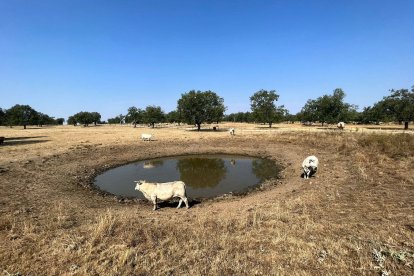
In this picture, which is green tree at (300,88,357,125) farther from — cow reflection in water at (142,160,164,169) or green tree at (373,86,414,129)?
cow reflection in water at (142,160,164,169)

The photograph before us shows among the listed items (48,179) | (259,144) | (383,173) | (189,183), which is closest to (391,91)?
(259,144)

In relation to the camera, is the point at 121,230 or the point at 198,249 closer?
the point at 198,249

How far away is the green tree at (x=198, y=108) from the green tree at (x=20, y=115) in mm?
73291

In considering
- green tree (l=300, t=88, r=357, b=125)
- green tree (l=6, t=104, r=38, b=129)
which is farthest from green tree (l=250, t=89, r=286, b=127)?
green tree (l=6, t=104, r=38, b=129)

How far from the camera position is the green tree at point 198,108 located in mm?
69688

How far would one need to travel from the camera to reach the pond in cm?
2042

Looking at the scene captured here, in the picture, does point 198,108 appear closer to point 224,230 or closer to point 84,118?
point 224,230

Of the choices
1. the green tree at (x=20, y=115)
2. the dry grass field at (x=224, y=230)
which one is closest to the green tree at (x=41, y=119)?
the green tree at (x=20, y=115)

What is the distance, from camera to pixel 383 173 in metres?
19.0

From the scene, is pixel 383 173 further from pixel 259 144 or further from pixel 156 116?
pixel 156 116

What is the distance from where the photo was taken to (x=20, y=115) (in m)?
102

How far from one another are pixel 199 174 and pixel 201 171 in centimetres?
138

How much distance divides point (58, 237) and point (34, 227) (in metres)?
1.77

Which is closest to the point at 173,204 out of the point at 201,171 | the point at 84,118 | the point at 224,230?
the point at 224,230
